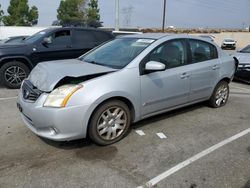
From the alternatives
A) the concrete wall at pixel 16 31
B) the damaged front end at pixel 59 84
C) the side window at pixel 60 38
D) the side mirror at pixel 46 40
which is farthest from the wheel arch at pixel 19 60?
the concrete wall at pixel 16 31

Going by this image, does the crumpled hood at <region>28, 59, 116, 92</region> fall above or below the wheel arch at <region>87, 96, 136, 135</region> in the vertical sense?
above

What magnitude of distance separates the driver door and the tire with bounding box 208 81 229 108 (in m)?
1.02

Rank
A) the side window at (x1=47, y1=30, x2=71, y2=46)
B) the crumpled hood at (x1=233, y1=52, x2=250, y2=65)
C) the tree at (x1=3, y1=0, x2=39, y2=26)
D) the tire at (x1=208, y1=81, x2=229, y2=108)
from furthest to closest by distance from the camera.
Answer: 1. the tree at (x1=3, y1=0, x2=39, y2=26)
2. the crumpled hood at (x1=233, y1=52, x2=250, y2=65)
3. the side window at (x1=47, y1=30, x2=71, y2=46)
4. the tire at (x1=208, y1=81, x2=229, y2=108)

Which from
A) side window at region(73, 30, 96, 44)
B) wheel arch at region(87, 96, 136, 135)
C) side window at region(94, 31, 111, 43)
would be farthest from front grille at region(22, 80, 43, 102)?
side window at region(94, 31, 111, 43)

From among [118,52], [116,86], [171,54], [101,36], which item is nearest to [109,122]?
[116,86]

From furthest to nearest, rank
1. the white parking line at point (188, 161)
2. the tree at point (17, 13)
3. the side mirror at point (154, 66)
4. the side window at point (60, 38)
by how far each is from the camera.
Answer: the tree at point (17, 13)
the side window at point (60, 38)
the side mirror at point (154, 66)
the white parking line at point (188, 161)

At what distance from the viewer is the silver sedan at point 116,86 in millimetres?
3529

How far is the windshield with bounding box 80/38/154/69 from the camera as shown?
4.27 metres

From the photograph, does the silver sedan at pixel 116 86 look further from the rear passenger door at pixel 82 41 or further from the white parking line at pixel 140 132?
the rear passenger door at pixel 82 41

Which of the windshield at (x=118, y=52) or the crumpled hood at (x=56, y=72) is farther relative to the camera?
the windshield at (x=118, y=52)

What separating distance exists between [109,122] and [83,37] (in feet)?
16.5

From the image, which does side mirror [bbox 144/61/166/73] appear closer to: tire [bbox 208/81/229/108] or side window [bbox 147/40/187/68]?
side window [bbox 147/40/187/68]

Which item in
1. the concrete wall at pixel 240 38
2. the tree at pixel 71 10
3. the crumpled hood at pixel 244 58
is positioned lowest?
the concrete wall at pixel 240 38

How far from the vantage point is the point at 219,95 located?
5805 mm
